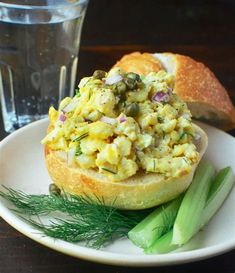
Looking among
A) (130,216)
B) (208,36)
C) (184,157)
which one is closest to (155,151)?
(184,157)

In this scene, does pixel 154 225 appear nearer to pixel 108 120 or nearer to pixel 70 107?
pixel 108 120

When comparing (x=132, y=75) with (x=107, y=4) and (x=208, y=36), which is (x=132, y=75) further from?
(x=107, y=4)

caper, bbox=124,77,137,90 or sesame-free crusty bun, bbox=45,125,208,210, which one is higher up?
caper, bbox=124,77,137,90

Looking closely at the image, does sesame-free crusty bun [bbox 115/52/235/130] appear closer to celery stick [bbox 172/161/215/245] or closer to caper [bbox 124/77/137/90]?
celery stick [bbox 172/161/215/245]

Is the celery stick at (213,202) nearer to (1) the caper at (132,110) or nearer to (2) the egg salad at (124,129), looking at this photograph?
(2) the egg salad at (124,129)

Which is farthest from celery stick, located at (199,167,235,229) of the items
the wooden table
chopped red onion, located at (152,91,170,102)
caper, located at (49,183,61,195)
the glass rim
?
the glass rim

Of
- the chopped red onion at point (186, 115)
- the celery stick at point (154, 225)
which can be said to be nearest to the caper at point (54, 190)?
the celery stick at point (154, 225)
